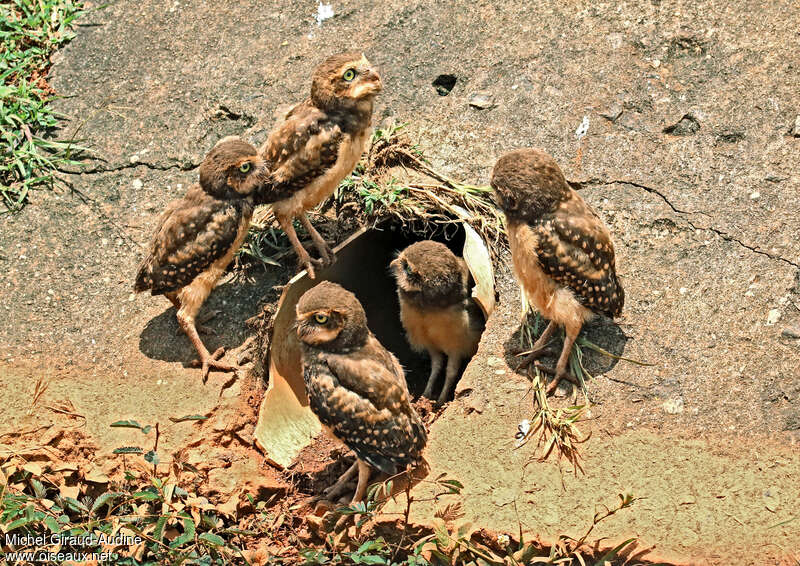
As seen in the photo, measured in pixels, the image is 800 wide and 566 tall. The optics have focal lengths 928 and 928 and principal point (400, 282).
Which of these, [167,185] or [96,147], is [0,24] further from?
[167,185]

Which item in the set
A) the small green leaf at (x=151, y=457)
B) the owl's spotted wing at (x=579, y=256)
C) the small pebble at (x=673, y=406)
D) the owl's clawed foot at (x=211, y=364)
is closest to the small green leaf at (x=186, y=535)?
the small green leaf at (x=151, y=457)

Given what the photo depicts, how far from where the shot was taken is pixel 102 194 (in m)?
7.40

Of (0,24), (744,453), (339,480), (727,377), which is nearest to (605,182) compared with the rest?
(727,377)

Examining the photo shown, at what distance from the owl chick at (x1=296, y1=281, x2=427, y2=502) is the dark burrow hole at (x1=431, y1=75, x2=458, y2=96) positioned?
8.04ft

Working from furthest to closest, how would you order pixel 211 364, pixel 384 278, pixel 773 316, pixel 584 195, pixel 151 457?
1. pixel 384 278
2. pixel 584 195
3. pixel 211 364
4. pixel 773 316
5. pixel 151 457

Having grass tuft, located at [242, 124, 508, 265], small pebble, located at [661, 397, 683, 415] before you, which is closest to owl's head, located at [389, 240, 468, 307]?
grass tuft, located at [242, 124, 508, 265]

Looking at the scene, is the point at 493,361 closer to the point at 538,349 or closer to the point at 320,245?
the point at 538,349

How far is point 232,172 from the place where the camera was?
6.45 metres

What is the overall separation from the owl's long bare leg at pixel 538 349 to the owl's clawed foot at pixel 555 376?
81 mm

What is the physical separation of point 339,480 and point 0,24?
18.3ft

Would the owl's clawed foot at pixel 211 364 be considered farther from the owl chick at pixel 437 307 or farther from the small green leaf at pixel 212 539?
the owl chick at pixel 437 307

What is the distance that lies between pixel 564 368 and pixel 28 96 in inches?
204

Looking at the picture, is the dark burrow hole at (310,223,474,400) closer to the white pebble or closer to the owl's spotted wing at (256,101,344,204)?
the owl's spotted wing at (256,101,344,204)

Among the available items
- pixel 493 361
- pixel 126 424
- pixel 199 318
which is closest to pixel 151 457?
pixel 126 424
